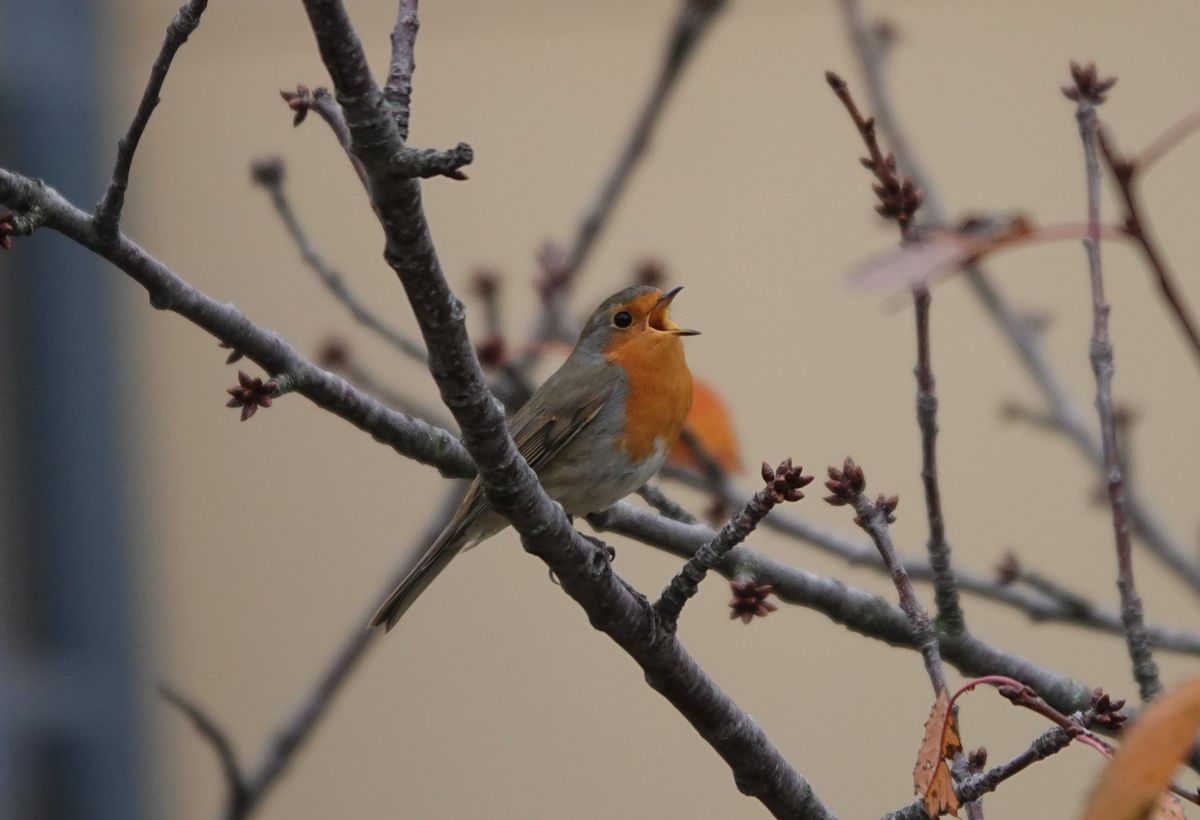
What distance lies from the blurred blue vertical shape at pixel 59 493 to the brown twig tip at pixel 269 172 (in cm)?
258

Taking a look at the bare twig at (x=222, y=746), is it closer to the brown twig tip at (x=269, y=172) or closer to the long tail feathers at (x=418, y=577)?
the long tail feathers at (x=418, y=577)

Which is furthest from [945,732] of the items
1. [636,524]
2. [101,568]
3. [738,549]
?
[101,568]

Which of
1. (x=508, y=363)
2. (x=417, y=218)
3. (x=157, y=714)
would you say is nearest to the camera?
(x=417, y=218)

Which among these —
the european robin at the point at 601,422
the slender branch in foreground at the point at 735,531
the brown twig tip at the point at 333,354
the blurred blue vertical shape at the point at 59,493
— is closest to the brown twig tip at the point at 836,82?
the slender branch in foreground at the point at 735,531

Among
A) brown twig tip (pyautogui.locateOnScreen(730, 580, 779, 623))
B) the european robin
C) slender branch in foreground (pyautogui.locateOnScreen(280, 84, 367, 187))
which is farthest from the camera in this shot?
the european robin

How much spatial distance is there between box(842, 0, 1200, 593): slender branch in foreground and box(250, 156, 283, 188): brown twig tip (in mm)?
1187

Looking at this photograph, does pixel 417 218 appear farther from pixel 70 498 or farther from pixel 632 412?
pixel 70 498

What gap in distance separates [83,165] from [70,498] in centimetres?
111

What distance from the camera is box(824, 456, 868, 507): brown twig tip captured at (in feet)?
5.26

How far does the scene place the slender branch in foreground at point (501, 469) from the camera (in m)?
1.25

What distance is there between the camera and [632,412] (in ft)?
10.5

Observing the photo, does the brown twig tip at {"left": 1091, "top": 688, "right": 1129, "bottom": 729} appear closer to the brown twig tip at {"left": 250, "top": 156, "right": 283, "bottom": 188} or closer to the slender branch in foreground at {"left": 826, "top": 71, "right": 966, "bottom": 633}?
the slender branch in foreground at {"left": 826, "top": 71, "right": 966, "bottom": 633}

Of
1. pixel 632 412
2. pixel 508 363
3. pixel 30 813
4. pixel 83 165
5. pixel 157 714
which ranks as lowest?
pixel 30 813

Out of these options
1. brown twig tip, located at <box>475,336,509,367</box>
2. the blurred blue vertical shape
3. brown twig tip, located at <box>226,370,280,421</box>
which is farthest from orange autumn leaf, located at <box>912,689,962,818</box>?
the blurred blue vertical shape
